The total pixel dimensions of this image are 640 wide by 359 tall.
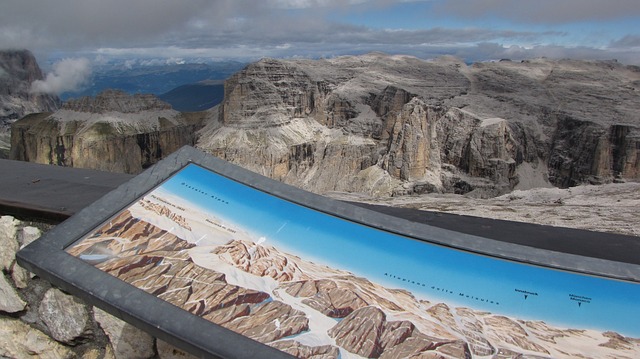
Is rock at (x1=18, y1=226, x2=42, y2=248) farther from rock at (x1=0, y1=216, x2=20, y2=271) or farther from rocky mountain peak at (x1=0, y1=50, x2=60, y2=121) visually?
rocky mountain peak at (x1=0, y1=50, x2=60, y2=121)

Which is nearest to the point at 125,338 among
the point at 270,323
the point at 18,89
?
the point at 270,323

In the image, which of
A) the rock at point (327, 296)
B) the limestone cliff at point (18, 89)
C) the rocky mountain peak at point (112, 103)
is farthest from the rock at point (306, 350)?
the limestone cliff at point (18, 89)

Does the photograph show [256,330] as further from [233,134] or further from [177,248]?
[233,134]

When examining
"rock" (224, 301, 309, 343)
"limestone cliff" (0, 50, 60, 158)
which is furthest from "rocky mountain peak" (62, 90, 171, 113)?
"rock" (224, 301, 309, 343)

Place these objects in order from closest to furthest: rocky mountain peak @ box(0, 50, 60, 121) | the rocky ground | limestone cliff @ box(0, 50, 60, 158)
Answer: the rocky ground → limestone cliff @ box(0, 50, 60, 158) → rocky mountain peak @ box(0, 50, 60, 121)

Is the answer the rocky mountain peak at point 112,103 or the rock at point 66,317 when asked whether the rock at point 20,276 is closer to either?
the rock at point 66,317

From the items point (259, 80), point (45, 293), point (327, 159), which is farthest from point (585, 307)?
point (259, 80)
